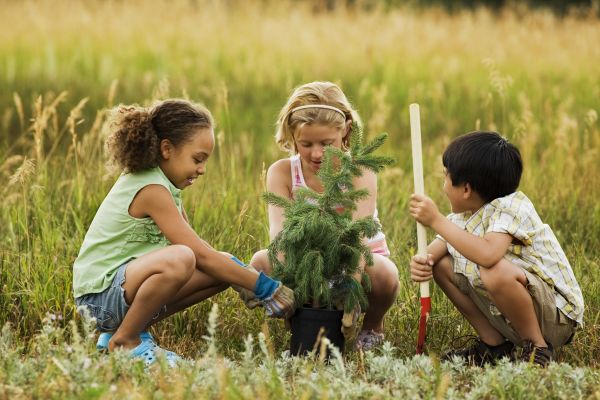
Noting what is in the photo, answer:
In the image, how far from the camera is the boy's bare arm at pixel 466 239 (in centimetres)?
398

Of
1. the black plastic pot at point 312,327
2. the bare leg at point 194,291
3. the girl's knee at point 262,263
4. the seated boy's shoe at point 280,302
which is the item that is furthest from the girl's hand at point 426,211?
the bare leg at point 194,291

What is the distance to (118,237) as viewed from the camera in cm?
419

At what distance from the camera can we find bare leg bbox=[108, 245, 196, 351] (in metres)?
→ 3.99

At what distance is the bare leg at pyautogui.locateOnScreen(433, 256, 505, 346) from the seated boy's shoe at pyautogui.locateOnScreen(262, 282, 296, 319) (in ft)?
2.44

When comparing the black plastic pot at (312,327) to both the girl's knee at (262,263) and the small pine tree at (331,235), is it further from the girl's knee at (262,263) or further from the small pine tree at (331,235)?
the girl's knee at (262,263)

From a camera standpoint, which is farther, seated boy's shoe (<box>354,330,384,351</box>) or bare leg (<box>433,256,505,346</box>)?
seated boy's shoe (<box>354,330,384,351</box>)

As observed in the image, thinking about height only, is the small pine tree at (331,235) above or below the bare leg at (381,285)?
above

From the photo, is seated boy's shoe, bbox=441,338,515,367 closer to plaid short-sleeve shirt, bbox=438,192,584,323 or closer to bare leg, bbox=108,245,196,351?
plaid short-sleeve shirt, bbox=438,192,584,323

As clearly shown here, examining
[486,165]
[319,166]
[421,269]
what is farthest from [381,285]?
[486,165]

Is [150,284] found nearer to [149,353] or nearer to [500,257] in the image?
[149,353]

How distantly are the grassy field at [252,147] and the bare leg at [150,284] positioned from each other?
0.27 meters

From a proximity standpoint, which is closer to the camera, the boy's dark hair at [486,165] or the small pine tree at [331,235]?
the small pine tree at [331,235]

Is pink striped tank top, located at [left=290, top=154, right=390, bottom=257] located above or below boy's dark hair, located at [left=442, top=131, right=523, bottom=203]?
below

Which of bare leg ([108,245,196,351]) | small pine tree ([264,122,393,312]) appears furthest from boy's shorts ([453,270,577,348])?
bare leg ([108,245,196,351])
